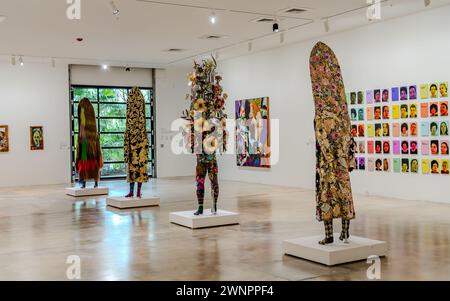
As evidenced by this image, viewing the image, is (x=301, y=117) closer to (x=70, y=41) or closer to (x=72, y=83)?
(x=70, y=41)

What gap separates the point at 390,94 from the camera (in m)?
11.6

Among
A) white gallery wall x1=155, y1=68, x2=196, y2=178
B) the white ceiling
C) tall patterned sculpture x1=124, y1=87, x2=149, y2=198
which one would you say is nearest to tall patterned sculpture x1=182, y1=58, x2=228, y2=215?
the white ceiling

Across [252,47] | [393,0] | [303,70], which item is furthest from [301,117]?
[393,0]

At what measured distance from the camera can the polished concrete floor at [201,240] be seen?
5.40 metres

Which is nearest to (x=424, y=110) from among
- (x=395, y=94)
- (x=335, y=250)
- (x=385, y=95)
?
(x=395, y=94)

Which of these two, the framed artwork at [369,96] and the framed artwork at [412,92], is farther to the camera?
the framed artwork at [369,96]

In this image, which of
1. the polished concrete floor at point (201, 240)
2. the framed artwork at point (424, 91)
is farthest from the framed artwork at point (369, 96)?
the polished concrete floor at point (201, 240)

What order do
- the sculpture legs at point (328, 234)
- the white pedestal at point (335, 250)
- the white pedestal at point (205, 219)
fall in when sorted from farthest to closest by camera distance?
the white pedestal at point (205, 219) < the sculpture legs at point (328, 234) < the white pedestal at point (335, 250)

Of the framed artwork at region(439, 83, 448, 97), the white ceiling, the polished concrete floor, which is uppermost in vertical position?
the white ceiling

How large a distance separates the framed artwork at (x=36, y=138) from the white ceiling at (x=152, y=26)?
7.96 feet

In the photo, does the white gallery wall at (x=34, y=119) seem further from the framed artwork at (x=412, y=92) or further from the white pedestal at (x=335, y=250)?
the white pedestal at (x=335, y=250)

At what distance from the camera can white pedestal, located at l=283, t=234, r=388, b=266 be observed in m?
5.57

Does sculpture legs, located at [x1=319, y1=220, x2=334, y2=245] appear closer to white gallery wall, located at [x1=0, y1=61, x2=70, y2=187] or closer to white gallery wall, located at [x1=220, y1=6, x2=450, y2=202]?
white gallery wall, located at [x1=220, y1=6, x2=450, y2=202]

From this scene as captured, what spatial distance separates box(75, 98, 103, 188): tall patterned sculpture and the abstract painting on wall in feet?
16.6
